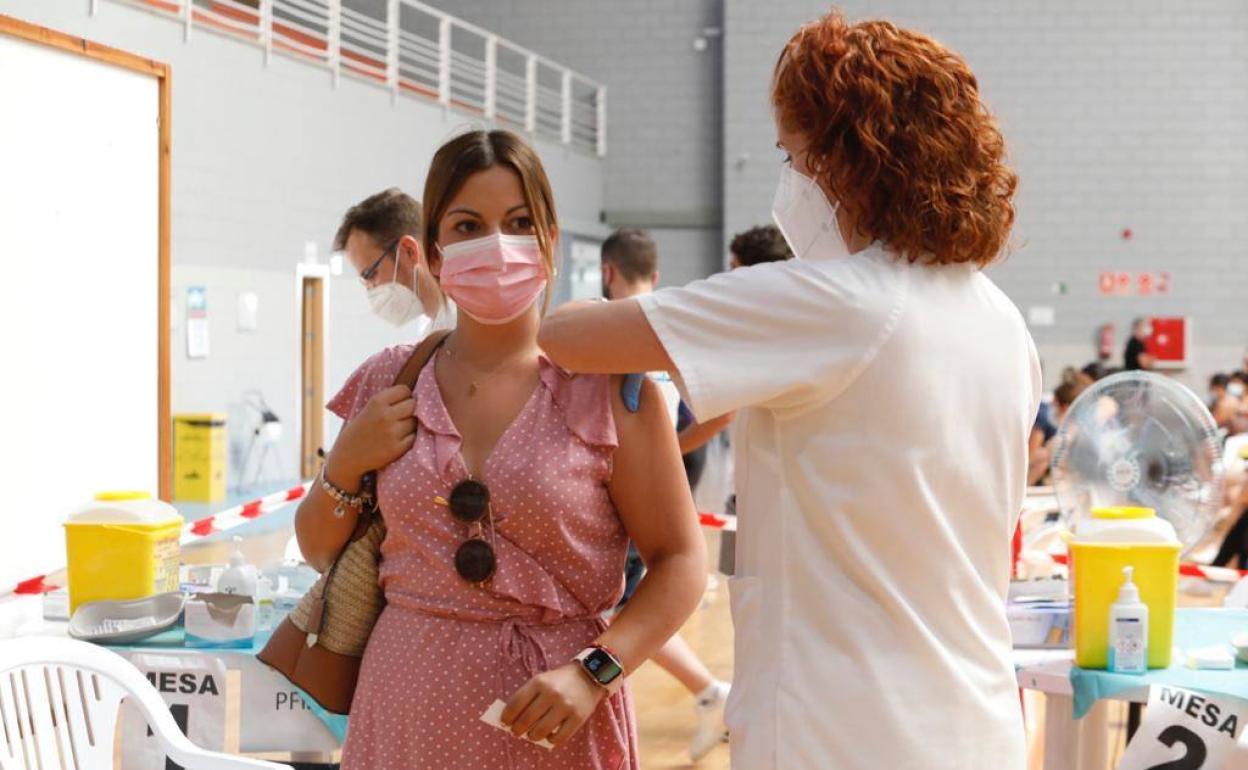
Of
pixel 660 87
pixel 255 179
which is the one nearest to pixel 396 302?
pixel 255 179

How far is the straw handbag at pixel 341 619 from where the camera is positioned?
196cm

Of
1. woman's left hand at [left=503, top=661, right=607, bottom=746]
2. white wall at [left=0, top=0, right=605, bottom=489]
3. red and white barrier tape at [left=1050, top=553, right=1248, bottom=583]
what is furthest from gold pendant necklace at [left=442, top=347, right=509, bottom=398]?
white wall at [left=0, top=0, right=605, bottom=489]

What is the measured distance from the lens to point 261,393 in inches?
490

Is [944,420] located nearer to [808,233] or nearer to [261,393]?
[808,233]

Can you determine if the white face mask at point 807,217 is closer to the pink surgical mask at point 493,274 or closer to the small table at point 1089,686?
the pink surgical mask at point 493,274

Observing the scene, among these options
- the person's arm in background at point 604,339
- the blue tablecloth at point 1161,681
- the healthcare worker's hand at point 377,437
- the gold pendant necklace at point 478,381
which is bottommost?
the blue tablecloth at point 1161,681

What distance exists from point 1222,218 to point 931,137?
17.3m

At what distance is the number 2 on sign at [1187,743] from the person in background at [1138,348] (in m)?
14.6

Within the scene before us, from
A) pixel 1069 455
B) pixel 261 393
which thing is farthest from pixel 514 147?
pixel 261 393

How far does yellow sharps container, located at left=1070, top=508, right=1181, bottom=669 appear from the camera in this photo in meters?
2.86

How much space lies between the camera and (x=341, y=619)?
6.47 ft

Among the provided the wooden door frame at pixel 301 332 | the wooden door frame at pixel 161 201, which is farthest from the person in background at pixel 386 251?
the wooden door frame at pixel 301 332

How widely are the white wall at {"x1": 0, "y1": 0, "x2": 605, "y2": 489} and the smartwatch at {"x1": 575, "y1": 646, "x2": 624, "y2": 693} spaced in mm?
8140

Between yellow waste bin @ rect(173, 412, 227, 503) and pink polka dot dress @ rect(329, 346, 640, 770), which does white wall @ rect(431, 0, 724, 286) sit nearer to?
yellow waste bin @ rect(173, 412, 227, 503)
